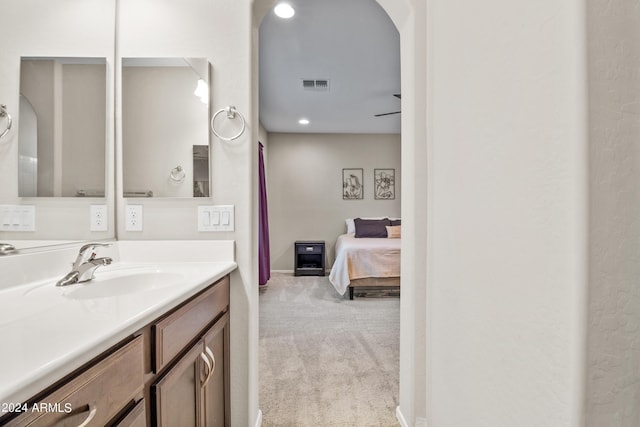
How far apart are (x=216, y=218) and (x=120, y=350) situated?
0.80 meters

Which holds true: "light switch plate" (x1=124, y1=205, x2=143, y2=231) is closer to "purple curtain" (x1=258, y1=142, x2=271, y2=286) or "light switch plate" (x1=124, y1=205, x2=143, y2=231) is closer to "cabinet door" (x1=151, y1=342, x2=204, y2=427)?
"cabinet door" (x1=151, y1=342, x2=204, y2=427)

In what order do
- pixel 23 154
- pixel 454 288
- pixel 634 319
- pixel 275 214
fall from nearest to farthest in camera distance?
pixel 634 319 < pixel 454 288 < pixel 23 154 < pixel 275 214

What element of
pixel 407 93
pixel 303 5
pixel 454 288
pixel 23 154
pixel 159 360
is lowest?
pixel 159 360

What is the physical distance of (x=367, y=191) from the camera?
19.1ft

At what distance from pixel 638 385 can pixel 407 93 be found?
132cm

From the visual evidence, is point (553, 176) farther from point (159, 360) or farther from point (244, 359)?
point (244, 359)

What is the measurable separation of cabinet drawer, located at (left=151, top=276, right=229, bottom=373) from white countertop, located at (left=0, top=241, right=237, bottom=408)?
0.18 ft

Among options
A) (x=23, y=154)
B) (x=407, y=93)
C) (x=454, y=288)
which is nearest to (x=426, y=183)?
(x=407, y=93)

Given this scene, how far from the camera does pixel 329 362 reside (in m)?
2.21

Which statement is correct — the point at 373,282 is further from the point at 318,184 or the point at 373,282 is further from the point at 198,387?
the point at 198,387

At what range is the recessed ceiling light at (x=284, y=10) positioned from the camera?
2.13 meters

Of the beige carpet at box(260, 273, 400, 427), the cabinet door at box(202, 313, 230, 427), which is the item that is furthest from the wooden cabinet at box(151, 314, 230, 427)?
the beige carpet at box(260, 273, 400, 427)

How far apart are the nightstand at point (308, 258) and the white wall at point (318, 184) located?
1.10ft

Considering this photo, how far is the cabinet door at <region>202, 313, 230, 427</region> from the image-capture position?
110cm
